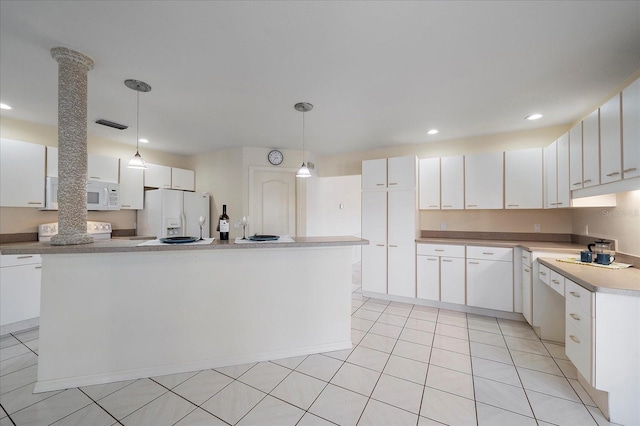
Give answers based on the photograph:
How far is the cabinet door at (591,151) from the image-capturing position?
2073 mm

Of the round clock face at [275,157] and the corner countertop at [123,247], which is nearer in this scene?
the corner countertop at [123,247]

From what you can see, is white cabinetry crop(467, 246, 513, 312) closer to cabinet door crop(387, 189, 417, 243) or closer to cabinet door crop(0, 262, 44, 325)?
cabinet door crop(387, 189, 417, 243)

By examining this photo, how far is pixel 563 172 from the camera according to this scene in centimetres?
269

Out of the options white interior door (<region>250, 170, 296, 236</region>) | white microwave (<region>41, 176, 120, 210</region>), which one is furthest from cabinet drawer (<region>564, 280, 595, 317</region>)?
white microwave (<region>41, 176, 120, 210</region>)

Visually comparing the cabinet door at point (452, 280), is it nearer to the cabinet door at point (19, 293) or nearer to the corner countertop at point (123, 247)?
the corner countertop at point (123, 247)

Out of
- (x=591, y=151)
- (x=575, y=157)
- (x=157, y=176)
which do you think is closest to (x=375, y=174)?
(x=575, y=157)

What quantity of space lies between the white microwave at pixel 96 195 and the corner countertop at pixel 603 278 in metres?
5.40

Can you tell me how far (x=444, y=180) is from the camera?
3.72m

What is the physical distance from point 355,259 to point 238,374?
5150 mm

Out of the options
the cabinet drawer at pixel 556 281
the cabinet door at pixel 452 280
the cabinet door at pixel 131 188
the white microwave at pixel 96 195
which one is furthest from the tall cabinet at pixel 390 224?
the white microwave at pixel 96 195

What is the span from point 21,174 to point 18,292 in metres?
1.39

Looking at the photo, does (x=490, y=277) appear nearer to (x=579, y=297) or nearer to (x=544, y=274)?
(x=544, y=274)

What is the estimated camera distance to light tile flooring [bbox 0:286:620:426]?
1587 mm

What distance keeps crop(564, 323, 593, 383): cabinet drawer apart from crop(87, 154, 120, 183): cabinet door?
5.61 meters
